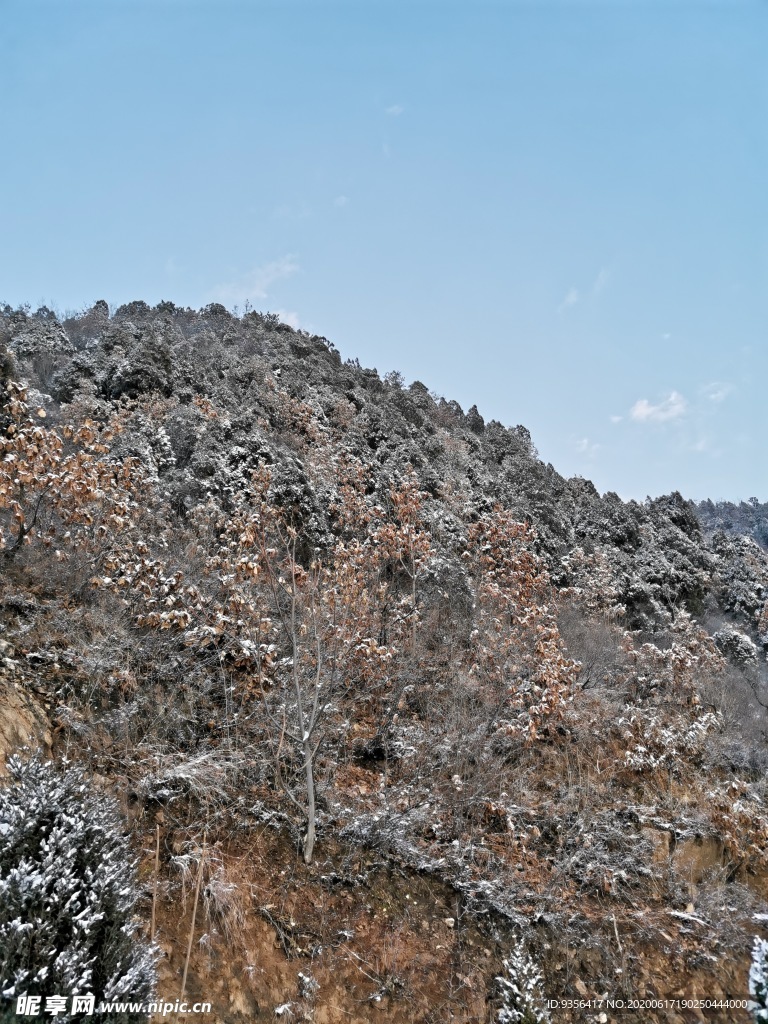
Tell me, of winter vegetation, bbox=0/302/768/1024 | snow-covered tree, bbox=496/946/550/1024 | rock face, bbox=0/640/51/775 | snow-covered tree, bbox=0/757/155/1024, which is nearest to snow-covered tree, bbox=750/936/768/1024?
winter vegetation, bbox=0/302/768/1024

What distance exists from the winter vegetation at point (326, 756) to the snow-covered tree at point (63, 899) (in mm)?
16

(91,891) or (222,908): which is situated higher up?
(91,891)

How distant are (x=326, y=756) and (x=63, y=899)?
4.43 metres

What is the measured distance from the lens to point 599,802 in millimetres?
8289

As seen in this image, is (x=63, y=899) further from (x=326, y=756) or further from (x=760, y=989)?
(x=760, y=989)

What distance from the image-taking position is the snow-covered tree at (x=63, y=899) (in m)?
2.59

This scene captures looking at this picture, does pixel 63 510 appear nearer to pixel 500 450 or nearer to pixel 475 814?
pixel 475 814

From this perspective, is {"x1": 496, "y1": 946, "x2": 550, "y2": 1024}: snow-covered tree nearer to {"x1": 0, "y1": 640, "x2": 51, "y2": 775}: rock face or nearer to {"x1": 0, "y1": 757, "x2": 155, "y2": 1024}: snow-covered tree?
{"x1": 0, "y1": 757, "x2": 155, "y2": 1024}: snow-covered tree

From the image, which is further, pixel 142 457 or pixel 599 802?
pixel 142 457

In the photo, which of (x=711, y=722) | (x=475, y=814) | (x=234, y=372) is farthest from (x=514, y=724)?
(x=234, y=372)

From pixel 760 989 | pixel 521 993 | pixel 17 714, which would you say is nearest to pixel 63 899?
pixel 17 714

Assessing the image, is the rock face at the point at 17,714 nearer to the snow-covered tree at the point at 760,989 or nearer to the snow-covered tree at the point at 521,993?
the snow-covered tree at the point at 521,993

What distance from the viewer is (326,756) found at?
7016 mm

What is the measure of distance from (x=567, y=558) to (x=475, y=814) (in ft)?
35.0
